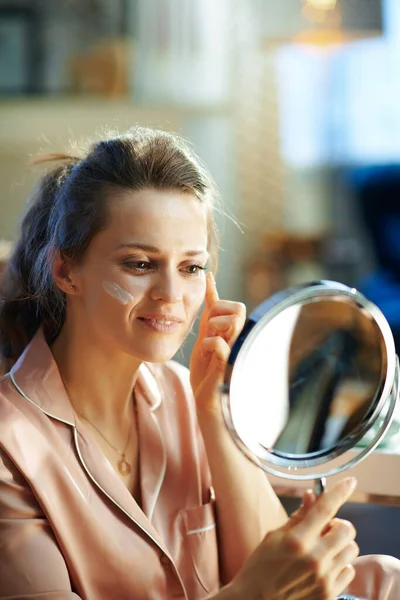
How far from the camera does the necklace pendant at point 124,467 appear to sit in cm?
100

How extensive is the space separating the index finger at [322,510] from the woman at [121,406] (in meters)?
0.26

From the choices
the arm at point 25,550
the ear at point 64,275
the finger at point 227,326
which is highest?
the ear at point 64,275

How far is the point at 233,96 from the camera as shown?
4.50 meters

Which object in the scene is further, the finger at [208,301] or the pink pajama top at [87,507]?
the finger at [208,301]

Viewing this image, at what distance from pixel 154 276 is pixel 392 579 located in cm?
42

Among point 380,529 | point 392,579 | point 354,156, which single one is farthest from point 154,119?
point 392,579

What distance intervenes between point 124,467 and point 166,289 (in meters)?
0.24

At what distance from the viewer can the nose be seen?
0.90 metres

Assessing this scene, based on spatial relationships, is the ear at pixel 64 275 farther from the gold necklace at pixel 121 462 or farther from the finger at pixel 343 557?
the finger at pixel 343 557

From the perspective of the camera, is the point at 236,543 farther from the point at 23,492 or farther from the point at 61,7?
the point at 61,7

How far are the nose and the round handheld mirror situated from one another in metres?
0.14

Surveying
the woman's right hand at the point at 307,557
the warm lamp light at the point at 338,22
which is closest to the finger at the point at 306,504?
the woman's right hand at the point at 307,557

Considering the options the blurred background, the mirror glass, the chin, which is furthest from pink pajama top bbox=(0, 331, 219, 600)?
the blurred background

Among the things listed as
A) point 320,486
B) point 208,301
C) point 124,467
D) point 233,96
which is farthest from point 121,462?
point 233,96
